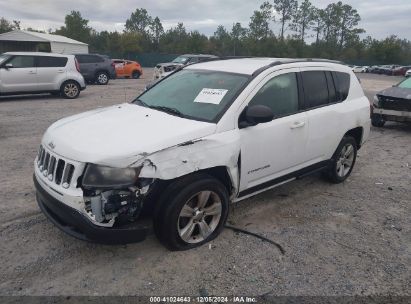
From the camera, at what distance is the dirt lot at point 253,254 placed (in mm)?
3029

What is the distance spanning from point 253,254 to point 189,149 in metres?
1.19

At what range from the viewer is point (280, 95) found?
4.15 metres

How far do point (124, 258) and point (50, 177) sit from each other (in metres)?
0.98

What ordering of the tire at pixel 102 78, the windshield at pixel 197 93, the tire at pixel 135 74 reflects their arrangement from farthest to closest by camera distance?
the tire at pixel 135 74 < the tire at pixel 102 78 < the windshield at pixel 197 93

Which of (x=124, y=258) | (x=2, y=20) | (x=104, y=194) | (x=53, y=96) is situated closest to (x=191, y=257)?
(x=124, y=258)

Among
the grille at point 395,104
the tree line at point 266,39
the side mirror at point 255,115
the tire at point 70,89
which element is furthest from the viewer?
the tree line at point 266,39

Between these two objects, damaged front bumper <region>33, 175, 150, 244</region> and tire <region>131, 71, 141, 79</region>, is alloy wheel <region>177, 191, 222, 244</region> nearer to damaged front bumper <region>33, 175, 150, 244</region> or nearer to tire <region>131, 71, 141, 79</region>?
damaged front bumper <region>33, 175, 150, 244</region>

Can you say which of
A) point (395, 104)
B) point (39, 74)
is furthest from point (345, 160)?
point (39, 74)

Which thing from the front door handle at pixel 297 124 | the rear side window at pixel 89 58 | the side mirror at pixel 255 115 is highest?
the rear side window at pixel 89 58

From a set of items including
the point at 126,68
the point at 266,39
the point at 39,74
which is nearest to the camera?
the point at 39,74

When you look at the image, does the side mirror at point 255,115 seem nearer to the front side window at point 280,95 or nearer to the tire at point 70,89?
the front side window at point 280,95

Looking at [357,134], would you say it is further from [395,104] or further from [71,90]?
[71,90]

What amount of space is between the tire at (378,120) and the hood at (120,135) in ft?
25.6

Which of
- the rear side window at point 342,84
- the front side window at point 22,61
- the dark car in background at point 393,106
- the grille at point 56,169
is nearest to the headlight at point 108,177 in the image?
the grille at point 56,169
